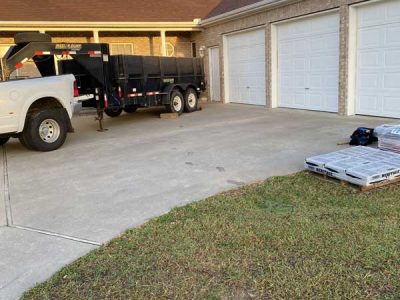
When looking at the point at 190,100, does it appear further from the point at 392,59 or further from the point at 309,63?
the point at 392,59

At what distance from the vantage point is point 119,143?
9.72 meters

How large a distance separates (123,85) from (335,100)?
6330 mm

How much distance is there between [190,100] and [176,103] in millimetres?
853

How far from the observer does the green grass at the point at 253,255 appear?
3.15m

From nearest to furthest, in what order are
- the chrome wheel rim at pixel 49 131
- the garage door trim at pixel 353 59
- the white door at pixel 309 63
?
the chrome wheel rim at pixel 49 131 < the garage door trim at pixel 353 59 < the white door at pixel 309 63

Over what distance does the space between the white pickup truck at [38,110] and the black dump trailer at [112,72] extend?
1.57ft

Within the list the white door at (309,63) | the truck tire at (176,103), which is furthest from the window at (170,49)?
the white door at (309,63)

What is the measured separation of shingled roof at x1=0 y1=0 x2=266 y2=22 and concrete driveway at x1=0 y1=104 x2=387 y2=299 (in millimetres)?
6835

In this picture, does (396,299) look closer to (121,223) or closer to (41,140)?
(121,223)

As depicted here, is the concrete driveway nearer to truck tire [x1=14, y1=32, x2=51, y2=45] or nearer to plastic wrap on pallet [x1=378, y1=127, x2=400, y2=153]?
plastic wrap on pallet [x1=378, y1=127, x2=400, y2=153]

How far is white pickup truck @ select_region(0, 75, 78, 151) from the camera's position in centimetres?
815

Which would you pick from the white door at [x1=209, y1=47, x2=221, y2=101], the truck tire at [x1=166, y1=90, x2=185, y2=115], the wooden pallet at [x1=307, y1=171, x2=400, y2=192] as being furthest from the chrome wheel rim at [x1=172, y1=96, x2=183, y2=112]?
the wooden pallet at [x1=307, y1=171, x2=400, y2=192]

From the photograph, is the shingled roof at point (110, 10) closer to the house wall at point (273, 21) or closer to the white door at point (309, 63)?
the house wall at point (273, 21)

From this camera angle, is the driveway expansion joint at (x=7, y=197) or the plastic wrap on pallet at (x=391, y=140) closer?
the driveway expansion joint at (x=7, y=197)
